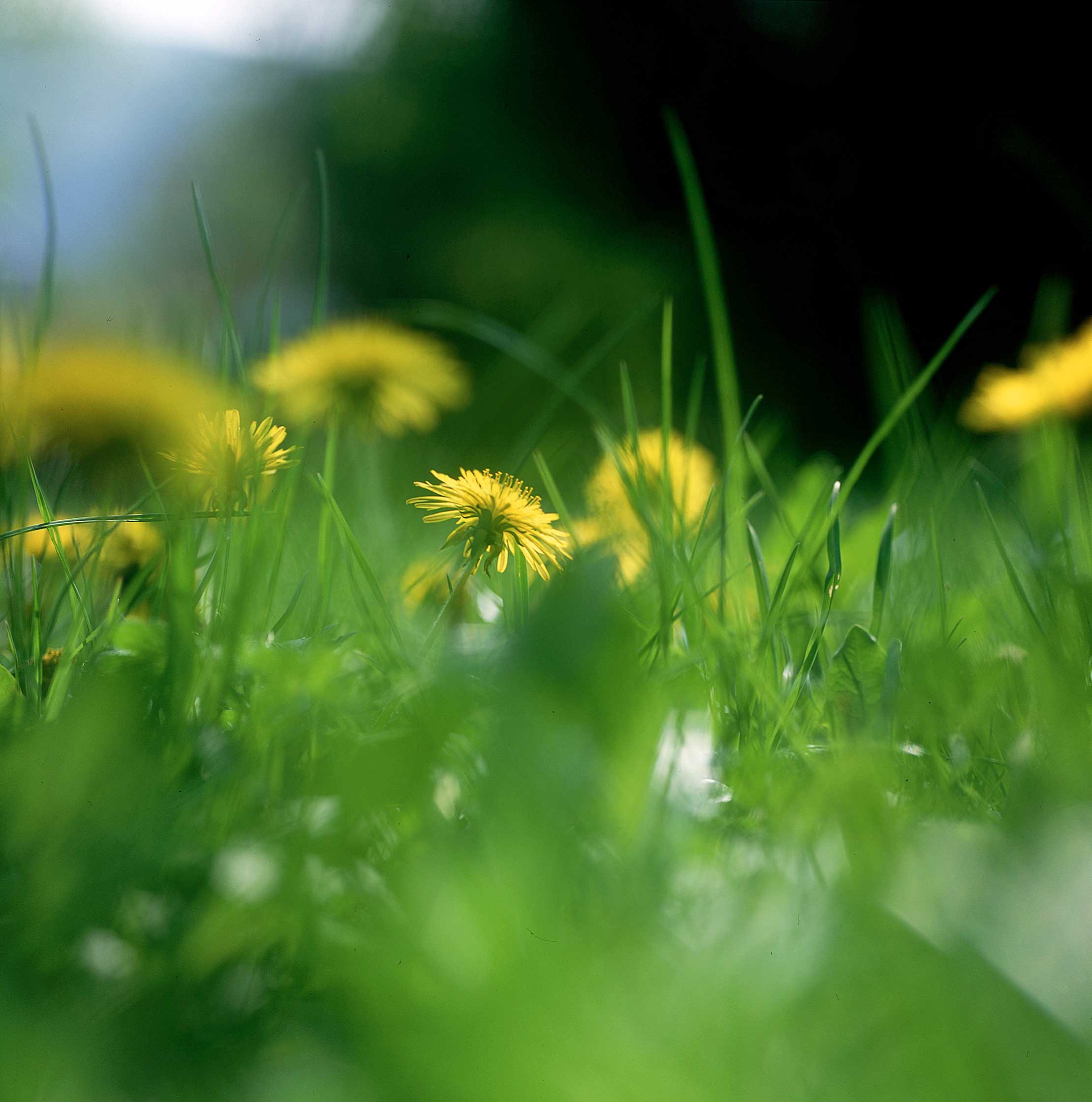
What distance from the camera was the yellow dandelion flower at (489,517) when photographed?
1.18ft

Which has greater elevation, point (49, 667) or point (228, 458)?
point (228, 458)

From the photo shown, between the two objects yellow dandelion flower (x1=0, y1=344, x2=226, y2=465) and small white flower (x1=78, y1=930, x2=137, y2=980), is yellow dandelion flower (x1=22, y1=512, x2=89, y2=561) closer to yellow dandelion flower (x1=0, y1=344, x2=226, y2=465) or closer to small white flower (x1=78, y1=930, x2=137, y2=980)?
yellow dandelion flower (x1=0, y1=344, x2=226, y2=465)

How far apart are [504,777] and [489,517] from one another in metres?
0.15

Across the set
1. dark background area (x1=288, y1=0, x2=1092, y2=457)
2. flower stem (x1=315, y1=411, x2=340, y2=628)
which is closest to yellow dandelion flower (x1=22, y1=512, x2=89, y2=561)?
flower stem (x1=315, y1=411, x2=340, y2=628)

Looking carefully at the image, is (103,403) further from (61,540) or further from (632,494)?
(632,494)

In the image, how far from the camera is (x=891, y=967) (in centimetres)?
18

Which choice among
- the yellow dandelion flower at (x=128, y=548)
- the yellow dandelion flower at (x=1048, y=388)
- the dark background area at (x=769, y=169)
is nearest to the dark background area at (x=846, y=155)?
the dark background area at (x=769, y=169)

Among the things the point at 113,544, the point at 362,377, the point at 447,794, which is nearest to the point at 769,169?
the point at 362,377

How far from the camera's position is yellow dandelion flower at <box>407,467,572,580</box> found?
358 millimetres

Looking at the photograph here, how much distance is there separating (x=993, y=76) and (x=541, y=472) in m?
1.91

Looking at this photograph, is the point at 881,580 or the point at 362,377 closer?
the point at 881,580

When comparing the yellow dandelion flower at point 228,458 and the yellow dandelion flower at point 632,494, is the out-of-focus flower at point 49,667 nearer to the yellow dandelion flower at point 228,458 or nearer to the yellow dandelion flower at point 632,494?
the yellow dandelion flower at point 228,458

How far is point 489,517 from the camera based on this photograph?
359 millimetres

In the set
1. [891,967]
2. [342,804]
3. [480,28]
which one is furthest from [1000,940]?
[480,28]
